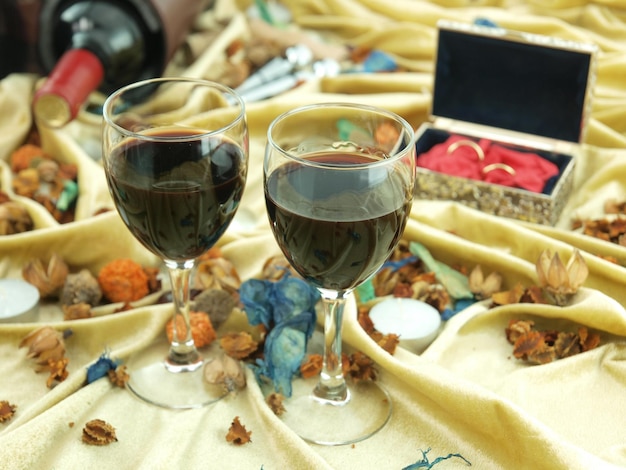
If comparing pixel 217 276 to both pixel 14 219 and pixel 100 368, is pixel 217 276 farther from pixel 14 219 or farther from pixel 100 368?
pixel 14 219

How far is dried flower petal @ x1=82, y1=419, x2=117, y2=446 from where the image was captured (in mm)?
1023

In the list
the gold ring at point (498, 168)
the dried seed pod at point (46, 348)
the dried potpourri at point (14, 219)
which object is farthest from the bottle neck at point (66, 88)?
the gold ring at point (498, 168)

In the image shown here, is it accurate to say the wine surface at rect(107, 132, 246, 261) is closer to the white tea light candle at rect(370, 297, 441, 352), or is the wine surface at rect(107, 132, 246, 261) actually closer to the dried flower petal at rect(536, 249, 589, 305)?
the white tea light candle at rect(370, 297, 441, 352)

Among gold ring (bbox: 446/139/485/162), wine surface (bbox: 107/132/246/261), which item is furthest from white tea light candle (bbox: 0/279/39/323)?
gold ring (bbox: 446/139/485/162)

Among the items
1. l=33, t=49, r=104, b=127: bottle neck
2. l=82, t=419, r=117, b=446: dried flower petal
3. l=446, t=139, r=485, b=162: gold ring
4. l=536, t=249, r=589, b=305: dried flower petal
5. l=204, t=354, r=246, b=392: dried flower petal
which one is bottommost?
l=446, t=139, r=485, b=162: gold ring

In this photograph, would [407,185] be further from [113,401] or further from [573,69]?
[573,69]

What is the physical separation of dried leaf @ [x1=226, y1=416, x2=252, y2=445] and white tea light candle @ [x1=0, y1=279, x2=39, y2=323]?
38 cm

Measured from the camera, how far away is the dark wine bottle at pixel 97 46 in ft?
5.07

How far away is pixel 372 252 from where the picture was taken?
91 centimetres

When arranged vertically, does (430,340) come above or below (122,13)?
below

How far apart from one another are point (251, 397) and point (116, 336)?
9.2 inches

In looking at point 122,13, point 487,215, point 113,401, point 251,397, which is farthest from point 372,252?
point 122,13

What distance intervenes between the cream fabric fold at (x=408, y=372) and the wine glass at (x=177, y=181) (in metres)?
0.06

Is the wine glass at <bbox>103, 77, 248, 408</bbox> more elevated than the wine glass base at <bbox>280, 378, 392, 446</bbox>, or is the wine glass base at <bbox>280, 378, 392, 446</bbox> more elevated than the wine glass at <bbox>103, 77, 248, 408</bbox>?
the wine glass at <bbox>103, 77, 248, 408</bbox>
